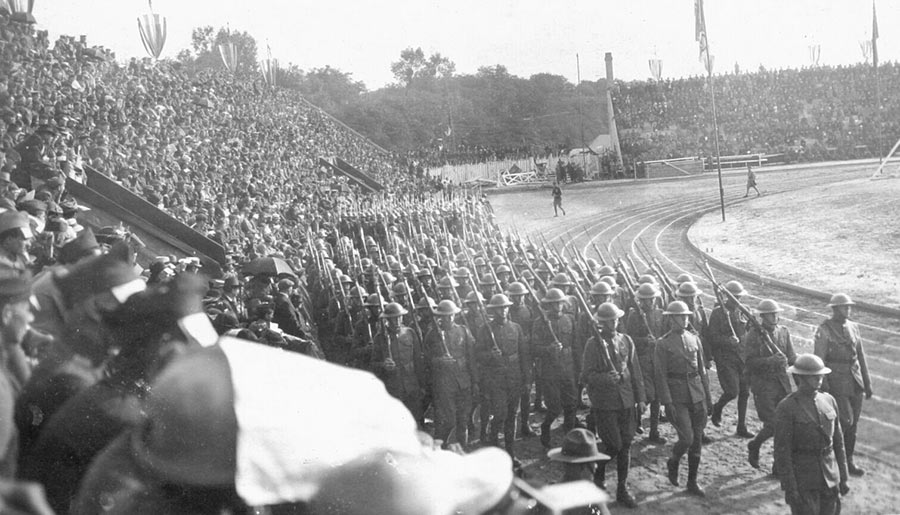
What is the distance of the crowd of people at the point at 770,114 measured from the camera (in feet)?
129

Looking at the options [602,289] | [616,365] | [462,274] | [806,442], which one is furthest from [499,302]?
[806,442]

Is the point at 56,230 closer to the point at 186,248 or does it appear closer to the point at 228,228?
the point at 186,248

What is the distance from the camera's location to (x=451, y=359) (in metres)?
7.61

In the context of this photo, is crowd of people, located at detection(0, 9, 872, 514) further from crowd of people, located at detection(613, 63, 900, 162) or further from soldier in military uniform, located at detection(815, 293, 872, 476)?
crowd of people, located at detection(613, 63, 900, 162)

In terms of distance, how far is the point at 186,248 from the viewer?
40.5ft

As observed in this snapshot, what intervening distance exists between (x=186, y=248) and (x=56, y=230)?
5.55 metres

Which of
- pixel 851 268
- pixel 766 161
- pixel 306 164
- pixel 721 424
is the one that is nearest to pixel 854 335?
pixel 721 424

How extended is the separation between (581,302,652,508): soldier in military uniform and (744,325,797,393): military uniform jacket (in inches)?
49.3

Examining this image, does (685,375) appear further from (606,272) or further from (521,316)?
(606,272)

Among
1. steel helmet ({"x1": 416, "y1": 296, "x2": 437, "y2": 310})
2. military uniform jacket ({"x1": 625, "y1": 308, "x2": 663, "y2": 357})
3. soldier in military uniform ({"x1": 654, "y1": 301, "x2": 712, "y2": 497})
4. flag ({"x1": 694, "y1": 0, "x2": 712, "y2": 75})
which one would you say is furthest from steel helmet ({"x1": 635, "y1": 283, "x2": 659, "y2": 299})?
flag ({"x1": 694, "y1": 0, "x2": 712, "y2": 75})

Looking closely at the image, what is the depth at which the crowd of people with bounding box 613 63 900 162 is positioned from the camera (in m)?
39.2

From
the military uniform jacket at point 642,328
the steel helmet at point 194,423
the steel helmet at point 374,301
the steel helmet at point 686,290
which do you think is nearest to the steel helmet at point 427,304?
the steel helmet at point 374,301

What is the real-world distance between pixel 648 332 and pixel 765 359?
4.53 ft

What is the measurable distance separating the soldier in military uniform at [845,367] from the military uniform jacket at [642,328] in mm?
1713
